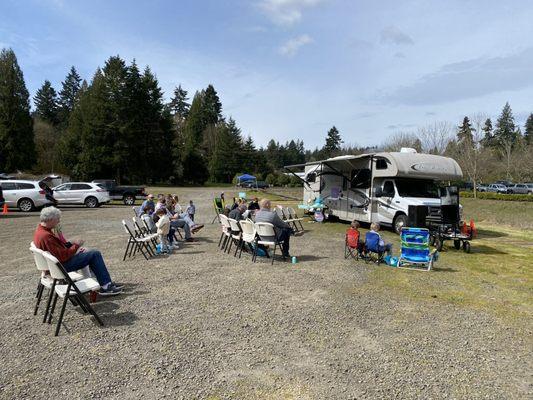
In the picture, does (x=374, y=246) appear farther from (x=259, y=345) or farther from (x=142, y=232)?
(x=142, y=232)

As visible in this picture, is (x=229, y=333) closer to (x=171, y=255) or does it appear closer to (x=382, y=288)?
(x=382, y=288)

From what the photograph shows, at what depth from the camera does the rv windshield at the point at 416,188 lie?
40.9 ft

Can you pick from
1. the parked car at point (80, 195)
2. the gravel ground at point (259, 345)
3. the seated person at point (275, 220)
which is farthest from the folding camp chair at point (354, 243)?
the parked car at point (80, 195)

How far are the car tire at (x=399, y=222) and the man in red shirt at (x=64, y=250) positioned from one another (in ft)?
31.1

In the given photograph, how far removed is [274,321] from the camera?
188 inches

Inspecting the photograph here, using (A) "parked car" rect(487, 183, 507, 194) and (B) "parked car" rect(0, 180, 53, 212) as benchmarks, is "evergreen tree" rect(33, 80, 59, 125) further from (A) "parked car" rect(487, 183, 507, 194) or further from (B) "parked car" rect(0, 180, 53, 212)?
(A) "parked car" rect(487, 183, 507, 194)

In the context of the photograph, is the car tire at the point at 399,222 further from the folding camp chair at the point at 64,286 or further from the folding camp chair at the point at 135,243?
the folding camp chair at the point at 64,286

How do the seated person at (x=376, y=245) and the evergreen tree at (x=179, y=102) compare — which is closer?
the seated person at (x=376, y=245)

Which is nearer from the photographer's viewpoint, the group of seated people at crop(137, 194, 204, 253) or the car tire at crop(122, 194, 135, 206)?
the group of seated people at crop(137, 194, 204, 253)

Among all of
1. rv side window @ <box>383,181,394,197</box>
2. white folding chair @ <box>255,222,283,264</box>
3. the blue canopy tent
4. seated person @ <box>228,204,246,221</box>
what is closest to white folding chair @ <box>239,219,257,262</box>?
white folding chair @ <box>255,222,283,264</box>

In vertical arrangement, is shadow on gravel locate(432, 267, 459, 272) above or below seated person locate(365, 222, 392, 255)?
below

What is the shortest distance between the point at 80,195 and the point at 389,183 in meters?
17.7

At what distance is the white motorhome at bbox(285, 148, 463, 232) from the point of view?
12.3 metres

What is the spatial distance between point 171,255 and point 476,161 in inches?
1562
